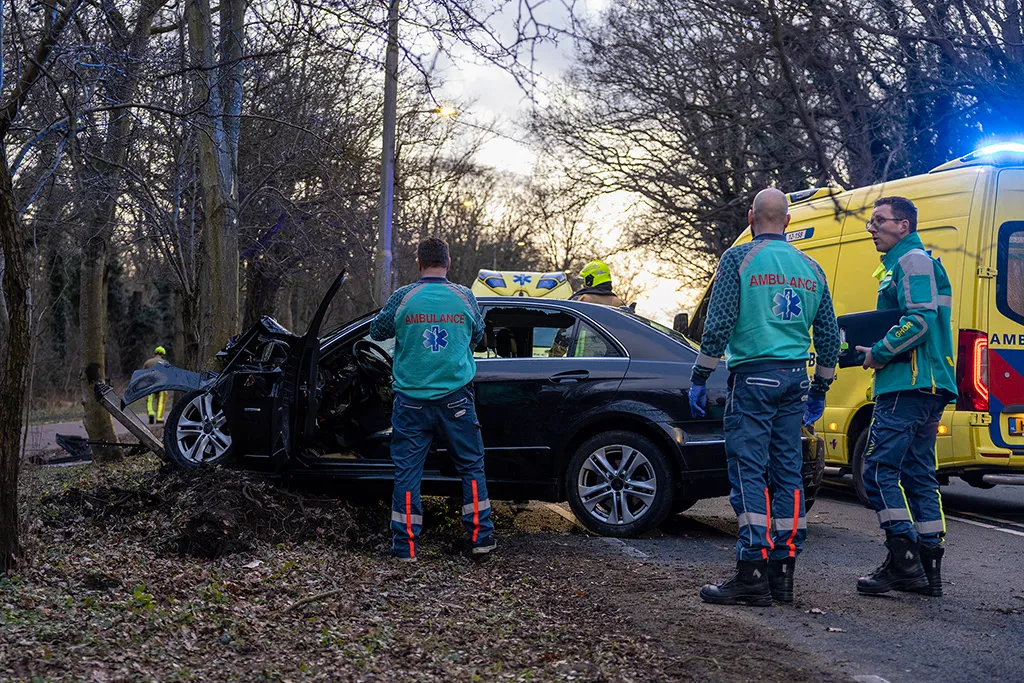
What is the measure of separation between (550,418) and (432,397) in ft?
3.87

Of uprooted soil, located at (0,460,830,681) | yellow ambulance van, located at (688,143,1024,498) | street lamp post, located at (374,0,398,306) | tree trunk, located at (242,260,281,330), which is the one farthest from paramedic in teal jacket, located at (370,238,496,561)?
tree trunk, located at (242,260,281,330)

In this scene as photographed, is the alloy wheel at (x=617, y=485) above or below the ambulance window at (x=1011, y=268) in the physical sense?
below

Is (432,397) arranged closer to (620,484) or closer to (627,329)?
(620,484)

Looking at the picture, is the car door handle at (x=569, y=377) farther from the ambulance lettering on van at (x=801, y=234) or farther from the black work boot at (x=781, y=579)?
the ambulance lettering on van at (x=801, y=234)

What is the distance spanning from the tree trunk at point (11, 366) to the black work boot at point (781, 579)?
11.6ft

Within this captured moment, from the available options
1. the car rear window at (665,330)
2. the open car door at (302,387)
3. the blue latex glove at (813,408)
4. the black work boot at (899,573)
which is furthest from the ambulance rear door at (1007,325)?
the open car door at (302,387)

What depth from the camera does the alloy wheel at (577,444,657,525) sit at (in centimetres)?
733

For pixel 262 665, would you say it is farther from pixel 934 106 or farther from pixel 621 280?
pixel 621 280

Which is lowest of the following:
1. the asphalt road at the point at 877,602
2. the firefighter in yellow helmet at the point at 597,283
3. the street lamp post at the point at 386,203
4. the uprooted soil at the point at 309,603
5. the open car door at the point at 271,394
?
the asphalt road at the point at 877,602

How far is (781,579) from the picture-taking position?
5477 mm

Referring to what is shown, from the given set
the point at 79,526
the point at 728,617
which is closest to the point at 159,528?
the point at 79,526

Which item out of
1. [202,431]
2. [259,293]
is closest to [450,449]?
[202,431]

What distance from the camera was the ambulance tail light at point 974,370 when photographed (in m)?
8.25

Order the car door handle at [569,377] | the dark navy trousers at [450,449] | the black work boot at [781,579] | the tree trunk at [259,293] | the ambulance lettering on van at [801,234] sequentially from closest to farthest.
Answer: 1. the black work boot at [781,579]
2. the dark navy trousers at [450,449]
3. the car door handle at [569,377]
4. the ambulance lettering on van at [801,234]
5. the tree trunk at [259,293]
